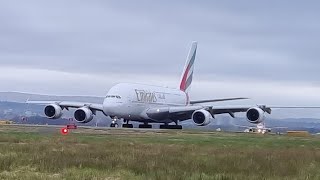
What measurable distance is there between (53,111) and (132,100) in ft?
34.6

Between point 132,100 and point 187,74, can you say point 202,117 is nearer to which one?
point 132,100

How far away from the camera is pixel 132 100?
228ft

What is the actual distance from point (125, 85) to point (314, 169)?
167 feet

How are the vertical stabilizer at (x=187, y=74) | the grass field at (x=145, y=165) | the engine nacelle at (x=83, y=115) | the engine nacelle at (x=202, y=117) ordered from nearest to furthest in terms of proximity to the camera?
the grass field at (x=145, y=165)
the engine nacelle at (x=202, y=117)
the engine nacelle at (x=83, y=115)
the vertical stabilizer at (x=187, y=74)

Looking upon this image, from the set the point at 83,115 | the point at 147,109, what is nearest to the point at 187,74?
the point at 147,109

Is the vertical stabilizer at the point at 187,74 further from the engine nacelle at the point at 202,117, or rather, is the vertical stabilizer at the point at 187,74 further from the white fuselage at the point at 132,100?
the engine nacelle at the point at 202,117

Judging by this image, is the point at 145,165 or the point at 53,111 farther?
the point at 53,111

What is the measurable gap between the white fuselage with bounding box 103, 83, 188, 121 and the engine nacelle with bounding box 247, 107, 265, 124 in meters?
13.1

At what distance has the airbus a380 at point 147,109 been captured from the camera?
220 feet

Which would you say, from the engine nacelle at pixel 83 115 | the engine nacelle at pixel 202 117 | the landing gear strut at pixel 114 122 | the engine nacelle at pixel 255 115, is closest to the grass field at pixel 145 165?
the engine nacelle at pixel 255 115

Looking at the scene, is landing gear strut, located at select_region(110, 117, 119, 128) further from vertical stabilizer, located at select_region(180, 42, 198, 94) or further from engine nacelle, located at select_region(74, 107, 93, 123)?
vertical stabilizer, located at select_region(180, 42, 198, 94)

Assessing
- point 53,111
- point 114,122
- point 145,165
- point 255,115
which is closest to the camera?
point 145,165

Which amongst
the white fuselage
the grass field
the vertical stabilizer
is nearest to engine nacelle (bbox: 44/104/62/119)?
the white fuselage

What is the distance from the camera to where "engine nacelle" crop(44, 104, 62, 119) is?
238 ft
